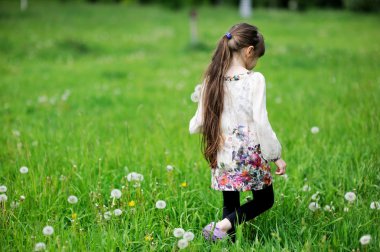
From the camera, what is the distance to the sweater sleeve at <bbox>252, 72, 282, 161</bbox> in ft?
8.18

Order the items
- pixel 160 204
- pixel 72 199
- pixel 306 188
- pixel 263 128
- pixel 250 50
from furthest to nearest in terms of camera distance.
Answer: pixel 306 188 → pixel 72 199 → pixel 160 204 → pixel 250 50 → pixel 263 128

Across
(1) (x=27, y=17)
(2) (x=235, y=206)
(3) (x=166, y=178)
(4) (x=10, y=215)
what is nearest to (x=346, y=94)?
(3) (x=166, y=178)

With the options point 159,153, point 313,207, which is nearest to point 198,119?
point 313,207

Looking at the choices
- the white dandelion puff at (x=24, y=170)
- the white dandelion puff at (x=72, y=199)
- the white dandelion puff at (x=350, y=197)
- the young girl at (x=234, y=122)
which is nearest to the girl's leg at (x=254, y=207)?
the young girl at (x=234, y=122)

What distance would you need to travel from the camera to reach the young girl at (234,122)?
8.65 feet

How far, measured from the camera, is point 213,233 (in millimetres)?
2727

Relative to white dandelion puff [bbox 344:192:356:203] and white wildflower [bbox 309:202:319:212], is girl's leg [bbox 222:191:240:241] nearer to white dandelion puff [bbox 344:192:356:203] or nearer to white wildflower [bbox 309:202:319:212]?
white wildflower [bbox 309:202:319:212]

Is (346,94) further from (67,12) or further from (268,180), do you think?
(67,12)

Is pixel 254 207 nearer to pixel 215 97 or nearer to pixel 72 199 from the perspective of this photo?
pixel 215 97

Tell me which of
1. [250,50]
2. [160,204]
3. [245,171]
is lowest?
[160,204]

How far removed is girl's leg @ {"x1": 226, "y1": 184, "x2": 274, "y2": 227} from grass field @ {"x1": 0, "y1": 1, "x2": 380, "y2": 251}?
13 centimetres

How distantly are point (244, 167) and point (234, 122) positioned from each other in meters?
0.27

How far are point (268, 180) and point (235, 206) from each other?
29 cm

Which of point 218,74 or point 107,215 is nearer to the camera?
point 218,74
